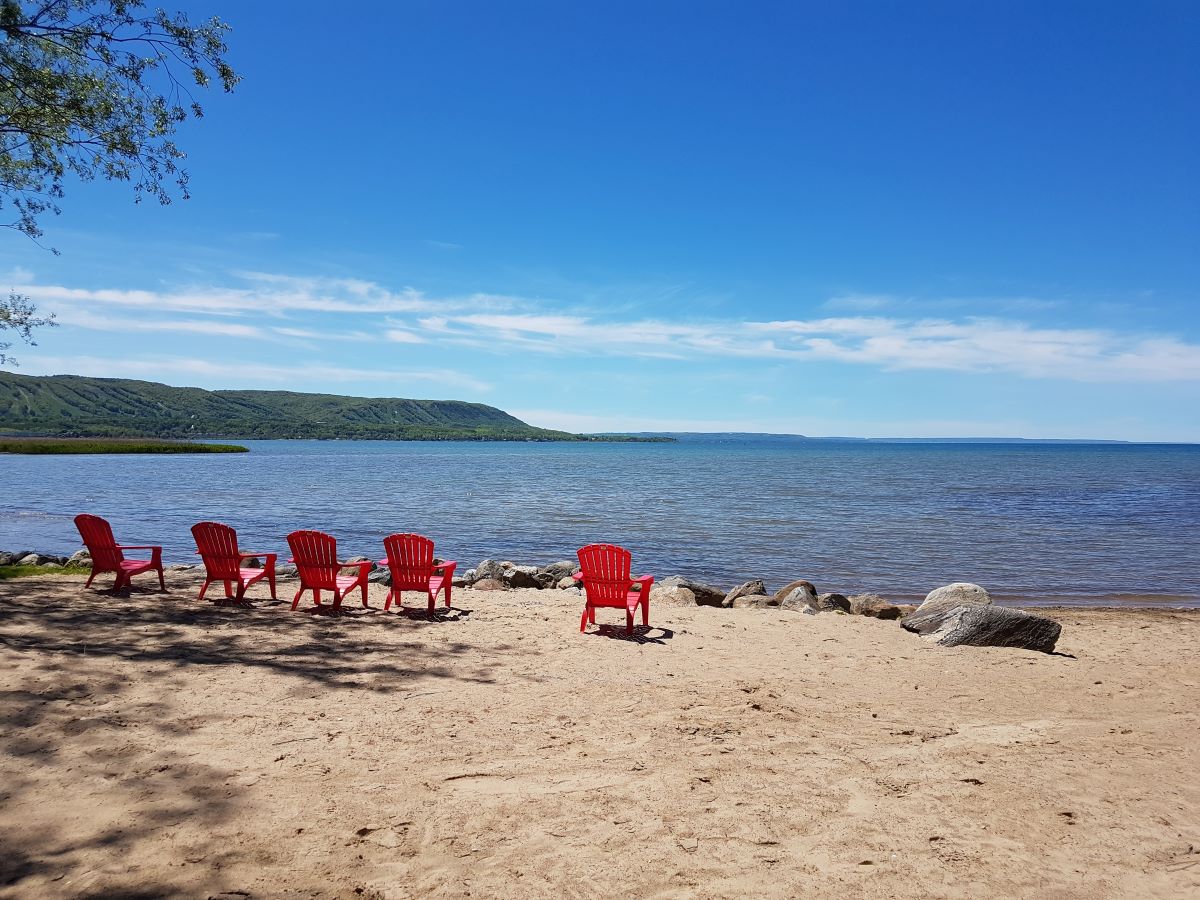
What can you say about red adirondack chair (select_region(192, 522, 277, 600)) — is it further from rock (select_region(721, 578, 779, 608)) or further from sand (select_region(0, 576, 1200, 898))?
rock (select_region(721, 578, 779, 608))

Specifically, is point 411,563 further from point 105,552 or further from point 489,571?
point 489,571

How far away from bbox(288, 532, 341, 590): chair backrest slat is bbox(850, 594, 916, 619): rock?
865 cm

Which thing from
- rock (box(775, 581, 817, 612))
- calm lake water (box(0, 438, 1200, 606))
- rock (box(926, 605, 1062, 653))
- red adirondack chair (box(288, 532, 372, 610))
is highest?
red adirondack chair (box(288, 532, 372, 610))

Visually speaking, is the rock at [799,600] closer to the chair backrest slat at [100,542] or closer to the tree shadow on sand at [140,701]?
the tree shadow on sand at [140,701]

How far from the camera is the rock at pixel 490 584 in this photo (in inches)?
551

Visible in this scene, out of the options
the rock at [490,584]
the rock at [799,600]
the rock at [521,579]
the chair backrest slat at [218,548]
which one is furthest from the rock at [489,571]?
the rock at [799,600]

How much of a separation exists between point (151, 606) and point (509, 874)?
819cm

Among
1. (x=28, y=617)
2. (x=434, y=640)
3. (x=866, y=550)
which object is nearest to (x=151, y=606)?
(x=28, y=617)

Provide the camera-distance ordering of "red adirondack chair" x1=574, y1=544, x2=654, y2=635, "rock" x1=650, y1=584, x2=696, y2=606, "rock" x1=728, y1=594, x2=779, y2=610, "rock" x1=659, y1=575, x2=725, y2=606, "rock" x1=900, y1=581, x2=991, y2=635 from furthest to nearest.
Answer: "rock" x1=659, y1=575, x2=725, y2=606 → "rock" x1=728, y1=594, x2=779, y2=610 → "rock" x1=650, y1=584, x2=696, y2=606 → "rock" x1=900, y1=581, x2=991, y2=635 → "red adirondack chair" x1=574, y1=544, x2=654, y2=635

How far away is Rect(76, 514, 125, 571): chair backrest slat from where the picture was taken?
10.4 meters

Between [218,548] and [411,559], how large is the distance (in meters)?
2.71

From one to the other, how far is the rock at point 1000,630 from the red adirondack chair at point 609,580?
3.87 m

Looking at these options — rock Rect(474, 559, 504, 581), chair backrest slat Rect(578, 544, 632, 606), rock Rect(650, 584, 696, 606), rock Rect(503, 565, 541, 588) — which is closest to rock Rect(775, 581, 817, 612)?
rock Rect(650, 584, 696, 606)

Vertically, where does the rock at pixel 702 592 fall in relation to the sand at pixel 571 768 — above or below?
below
